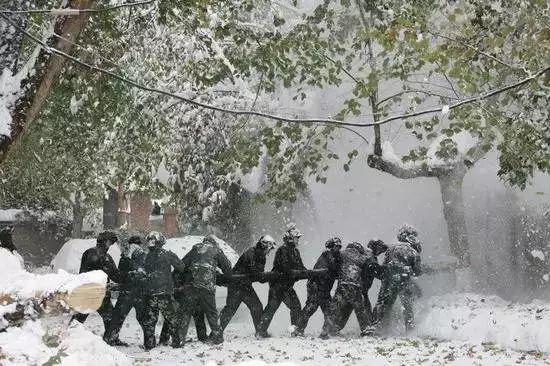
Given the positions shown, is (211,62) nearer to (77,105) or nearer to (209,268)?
(77,105)

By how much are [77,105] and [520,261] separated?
30.6 ft

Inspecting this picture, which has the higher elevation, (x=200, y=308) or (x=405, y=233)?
(x=405, y=233)

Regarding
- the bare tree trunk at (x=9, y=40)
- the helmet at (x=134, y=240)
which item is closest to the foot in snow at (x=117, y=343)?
the helmet at (x=134, y=240)

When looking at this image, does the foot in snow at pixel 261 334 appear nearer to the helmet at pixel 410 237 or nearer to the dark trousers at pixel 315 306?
the dark trousers at pixel 315 306

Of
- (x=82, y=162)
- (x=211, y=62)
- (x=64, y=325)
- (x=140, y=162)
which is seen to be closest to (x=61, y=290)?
(x=64, y=325)

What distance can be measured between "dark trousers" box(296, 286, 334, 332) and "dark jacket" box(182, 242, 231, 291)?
1483mm

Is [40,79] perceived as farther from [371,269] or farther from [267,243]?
[371,269]

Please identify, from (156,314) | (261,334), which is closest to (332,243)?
(261,334)

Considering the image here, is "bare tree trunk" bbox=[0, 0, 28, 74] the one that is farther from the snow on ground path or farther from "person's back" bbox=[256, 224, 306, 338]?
"person's back" bbox=[256, 224, 306, 338]

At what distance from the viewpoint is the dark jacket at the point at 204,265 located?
1030 centimetres

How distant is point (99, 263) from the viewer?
1043 centimetres

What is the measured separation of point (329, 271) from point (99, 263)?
3638 mm

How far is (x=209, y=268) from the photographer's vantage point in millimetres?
10383

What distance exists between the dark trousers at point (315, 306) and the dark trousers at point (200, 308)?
4.92 ft
